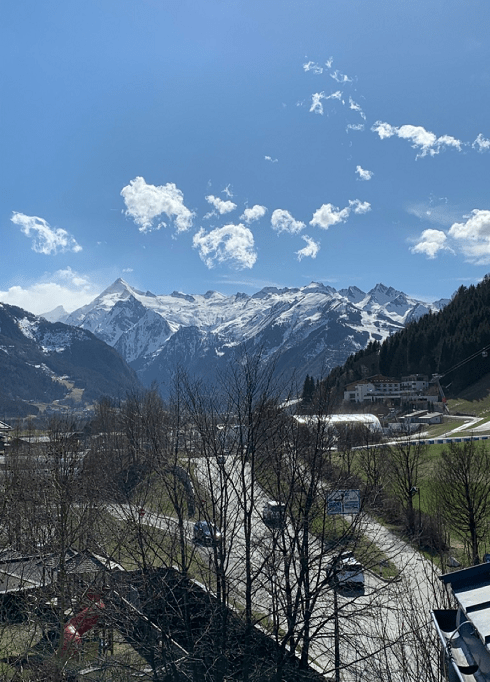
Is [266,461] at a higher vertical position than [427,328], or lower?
lower

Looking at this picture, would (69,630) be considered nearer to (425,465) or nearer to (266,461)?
(266,461)

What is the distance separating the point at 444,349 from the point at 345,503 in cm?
13455

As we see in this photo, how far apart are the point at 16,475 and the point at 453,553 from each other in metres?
31.1

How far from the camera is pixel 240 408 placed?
64.9 ft

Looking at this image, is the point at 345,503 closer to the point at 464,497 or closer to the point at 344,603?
the point at 344,603

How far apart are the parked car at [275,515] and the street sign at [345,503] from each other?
191cm

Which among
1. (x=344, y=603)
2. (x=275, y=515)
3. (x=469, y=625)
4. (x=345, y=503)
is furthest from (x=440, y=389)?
(x=469, y=625)

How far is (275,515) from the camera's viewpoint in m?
21.0

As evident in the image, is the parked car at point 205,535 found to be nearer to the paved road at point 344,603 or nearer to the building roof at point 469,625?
the paved road at point 344,603

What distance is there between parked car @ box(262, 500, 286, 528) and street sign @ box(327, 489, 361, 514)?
1910 mm

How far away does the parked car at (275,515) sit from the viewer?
19219 millimetres

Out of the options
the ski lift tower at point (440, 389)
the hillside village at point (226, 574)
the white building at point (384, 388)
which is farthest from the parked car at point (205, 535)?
the white building at point (384, 388)

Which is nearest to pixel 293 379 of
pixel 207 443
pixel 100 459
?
pixel 207 443

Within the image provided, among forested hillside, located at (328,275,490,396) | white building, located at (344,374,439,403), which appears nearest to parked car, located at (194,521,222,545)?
forested hillside, located at (328,275,490,396)
